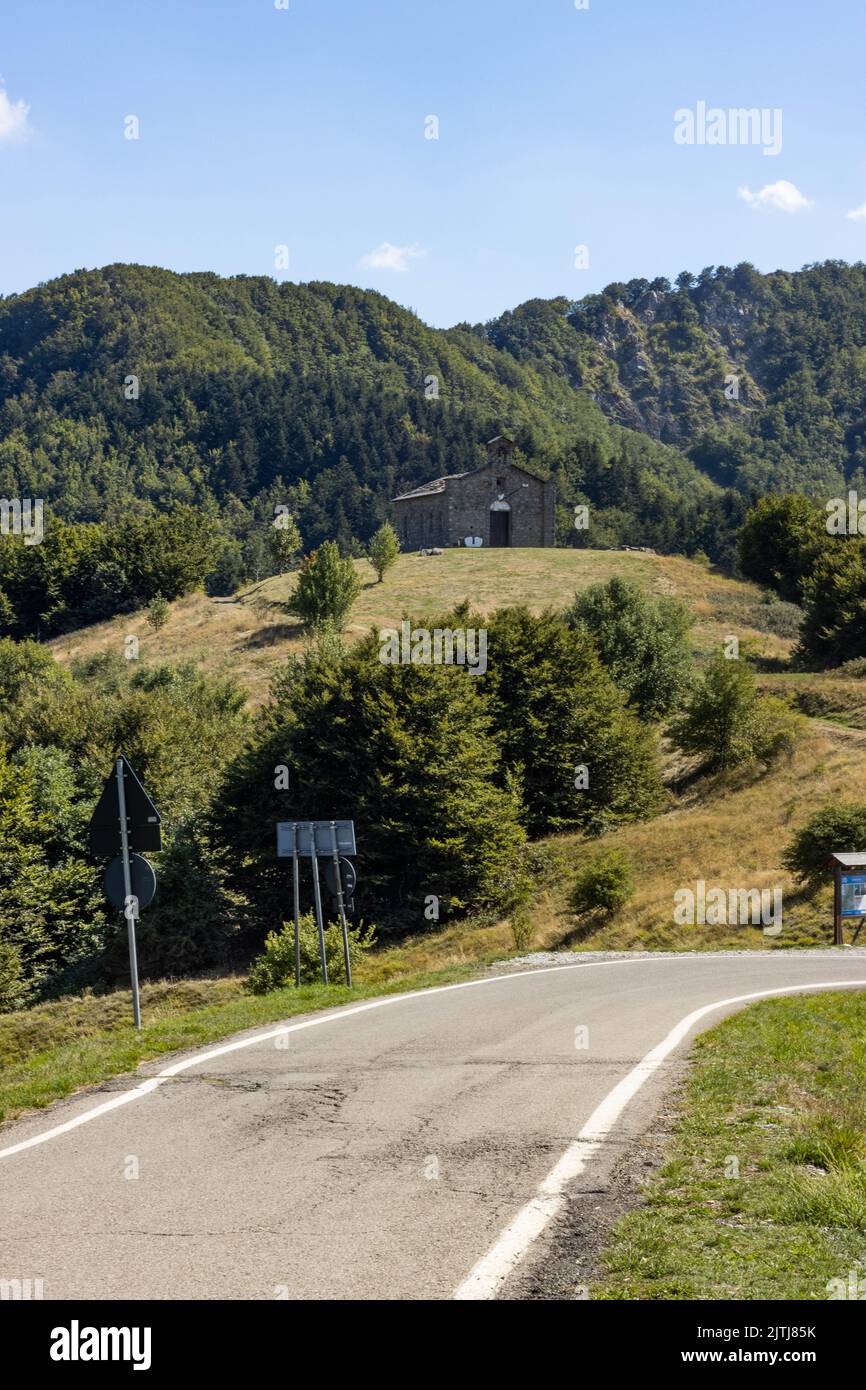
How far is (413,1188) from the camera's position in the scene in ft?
21.5

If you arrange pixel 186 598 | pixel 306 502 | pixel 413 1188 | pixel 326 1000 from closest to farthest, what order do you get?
pixel 413 1188
pixel 326 1000
pixel 186 598
pixel 306 502

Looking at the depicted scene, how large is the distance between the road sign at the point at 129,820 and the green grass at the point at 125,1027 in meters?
2.16

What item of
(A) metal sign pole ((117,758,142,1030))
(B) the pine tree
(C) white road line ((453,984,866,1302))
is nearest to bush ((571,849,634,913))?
(B) the pine tree

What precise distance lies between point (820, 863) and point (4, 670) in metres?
53.2

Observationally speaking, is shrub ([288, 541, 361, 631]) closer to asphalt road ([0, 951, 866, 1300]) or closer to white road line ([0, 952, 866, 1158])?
white road line ([0, 952, 866, 1158])

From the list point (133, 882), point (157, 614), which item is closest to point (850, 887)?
point (133, 882)

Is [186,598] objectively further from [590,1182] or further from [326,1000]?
[590,1182]

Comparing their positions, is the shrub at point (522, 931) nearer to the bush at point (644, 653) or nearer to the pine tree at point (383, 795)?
the pine tree at point (383, 795)

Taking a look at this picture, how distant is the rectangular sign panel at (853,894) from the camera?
26547 mm

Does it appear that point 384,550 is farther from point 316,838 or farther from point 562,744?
point 316,838

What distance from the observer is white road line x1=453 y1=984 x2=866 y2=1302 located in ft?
16.3

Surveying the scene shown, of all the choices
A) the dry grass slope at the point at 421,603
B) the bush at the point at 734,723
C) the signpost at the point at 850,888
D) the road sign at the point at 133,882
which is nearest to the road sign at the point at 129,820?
the road sign at the point at 133,882
